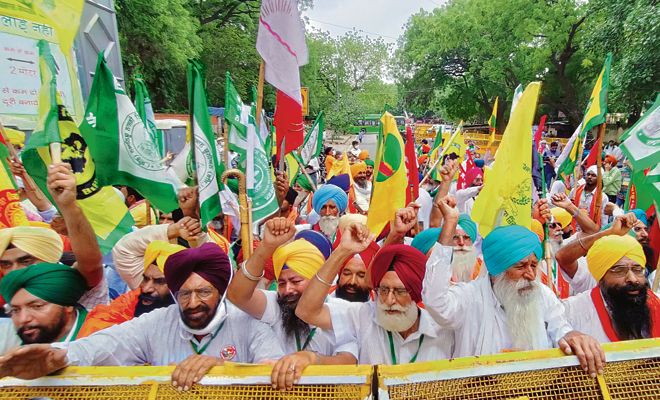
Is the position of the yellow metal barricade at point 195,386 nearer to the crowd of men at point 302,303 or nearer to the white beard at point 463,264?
the crowd of men at point 302,303

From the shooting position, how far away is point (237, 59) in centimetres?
2406

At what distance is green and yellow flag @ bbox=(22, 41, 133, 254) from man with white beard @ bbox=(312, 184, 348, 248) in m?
2.25

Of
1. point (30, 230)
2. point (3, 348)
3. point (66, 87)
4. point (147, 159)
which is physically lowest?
point (3, 348)

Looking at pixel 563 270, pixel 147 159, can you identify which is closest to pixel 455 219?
pixel 563 270

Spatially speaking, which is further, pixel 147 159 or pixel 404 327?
pixel 147 159

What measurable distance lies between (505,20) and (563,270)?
24.3 metres

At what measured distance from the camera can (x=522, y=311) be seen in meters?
2.36

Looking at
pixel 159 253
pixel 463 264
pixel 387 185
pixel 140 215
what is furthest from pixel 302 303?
pixel 140 215

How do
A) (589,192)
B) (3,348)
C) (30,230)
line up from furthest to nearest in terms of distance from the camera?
(589,192)
(30,230)
(3,348)

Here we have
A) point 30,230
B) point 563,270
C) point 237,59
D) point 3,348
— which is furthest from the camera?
point 237,59

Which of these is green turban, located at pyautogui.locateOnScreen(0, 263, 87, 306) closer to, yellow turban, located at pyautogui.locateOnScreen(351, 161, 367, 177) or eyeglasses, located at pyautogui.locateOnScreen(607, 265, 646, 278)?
eyeglasses, located at pyautogui.locateOnScreen(607, 265, 646, 278)

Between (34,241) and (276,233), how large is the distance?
4.70 feet

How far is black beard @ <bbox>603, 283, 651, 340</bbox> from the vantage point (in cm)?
258

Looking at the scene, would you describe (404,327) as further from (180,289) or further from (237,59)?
(237,59)
